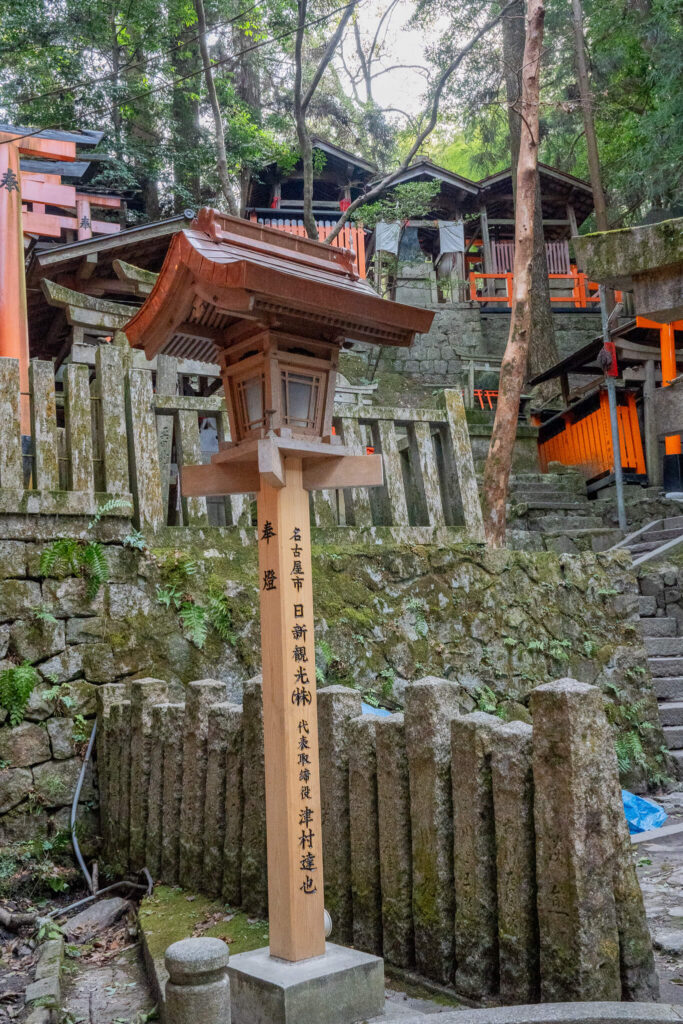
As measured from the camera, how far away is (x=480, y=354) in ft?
79.0

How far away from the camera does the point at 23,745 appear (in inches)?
210

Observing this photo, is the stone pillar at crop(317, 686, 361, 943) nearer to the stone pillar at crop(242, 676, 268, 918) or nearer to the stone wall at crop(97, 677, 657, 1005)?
the stone wall at crop(97, 677, 657, 1005)

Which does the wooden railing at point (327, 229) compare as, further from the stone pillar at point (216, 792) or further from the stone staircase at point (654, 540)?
the stone pillar at point (216, 792)

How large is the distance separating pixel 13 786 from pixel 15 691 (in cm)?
61

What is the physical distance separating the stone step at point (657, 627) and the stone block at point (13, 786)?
22.2 ft

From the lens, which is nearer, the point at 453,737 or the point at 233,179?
the point at 453,737

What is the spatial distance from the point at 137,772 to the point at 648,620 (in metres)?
6.37

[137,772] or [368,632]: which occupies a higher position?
[368,632]

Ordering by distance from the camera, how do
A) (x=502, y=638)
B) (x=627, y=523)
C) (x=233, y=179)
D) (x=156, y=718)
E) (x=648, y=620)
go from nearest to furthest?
1. (x=156, y=718)
2. (x=502, y=638)
3. (x=648, y=620)
4. (x=627, y=523)
5. (x=233, y=179)

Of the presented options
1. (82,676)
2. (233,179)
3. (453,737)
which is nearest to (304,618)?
(453,737)

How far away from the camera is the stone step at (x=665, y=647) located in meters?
8.88

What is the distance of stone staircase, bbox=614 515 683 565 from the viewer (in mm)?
10711

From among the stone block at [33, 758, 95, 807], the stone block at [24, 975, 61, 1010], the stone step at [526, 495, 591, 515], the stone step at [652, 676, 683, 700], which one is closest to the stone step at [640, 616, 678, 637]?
the stone step at [652, 676, 683, 700]

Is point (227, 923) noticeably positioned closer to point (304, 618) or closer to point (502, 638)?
point (304, 618)
